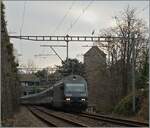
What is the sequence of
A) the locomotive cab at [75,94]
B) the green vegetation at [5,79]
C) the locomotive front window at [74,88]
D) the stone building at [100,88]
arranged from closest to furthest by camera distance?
the green vegetation at [5,79], the locomotive cab at [75,94], the locomotive front window at [74,88], the stone building at [100,88]

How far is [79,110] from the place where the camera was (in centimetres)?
4544

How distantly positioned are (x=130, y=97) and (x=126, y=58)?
38.8 feet

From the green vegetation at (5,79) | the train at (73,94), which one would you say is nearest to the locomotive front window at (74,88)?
the train at (73,94)

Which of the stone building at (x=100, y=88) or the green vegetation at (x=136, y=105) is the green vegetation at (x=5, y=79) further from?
the stone building at (x=100, y=88)

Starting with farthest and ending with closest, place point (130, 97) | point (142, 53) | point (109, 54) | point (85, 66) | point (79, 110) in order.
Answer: point (85, 66)
point (109, 54)
point (142, 53)
point (79, 110)
point (130, 97)

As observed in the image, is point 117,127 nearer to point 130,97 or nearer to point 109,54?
point 130,97

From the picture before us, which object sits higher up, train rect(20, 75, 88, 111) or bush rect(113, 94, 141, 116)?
train rect(20, 75, 88, 111)

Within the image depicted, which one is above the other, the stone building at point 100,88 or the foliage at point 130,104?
the stone building at point 100,88

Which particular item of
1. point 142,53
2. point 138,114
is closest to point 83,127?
point 138,114

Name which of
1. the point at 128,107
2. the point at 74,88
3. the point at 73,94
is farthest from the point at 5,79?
the point at 74,88

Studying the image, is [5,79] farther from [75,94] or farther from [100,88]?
[100,88]

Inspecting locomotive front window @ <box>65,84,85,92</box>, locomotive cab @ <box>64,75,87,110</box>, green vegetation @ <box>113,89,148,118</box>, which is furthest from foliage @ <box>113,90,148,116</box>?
locomotive front window @ <box>65,84,85,92</box>

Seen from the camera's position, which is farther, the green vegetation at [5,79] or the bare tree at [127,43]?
the bare tree at [127,43]

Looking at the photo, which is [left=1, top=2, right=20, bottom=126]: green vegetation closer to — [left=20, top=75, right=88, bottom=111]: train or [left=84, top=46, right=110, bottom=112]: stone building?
[left=20, top=75, right=88, bottom=111]: train
